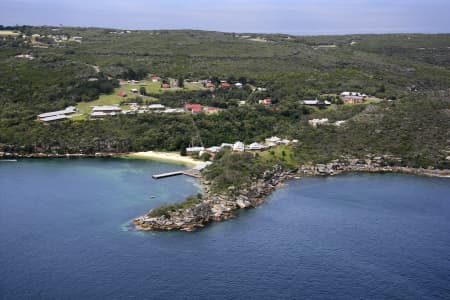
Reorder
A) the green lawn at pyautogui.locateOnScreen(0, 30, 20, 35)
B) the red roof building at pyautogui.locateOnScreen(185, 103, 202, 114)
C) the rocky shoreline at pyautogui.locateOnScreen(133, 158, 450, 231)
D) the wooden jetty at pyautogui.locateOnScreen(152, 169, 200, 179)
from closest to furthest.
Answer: the rocky shoreline at pyautogui.locateOnScreen(133, 158, 450, 231)
the wooden jetty at pyautogui.locateOnScreen(152, 169, 200, 179)
the red roof building at pyautogui.locateOnScreen(185, 103, 202, 114)
the green lawn at pyautogui.locateOnScreen(0, 30, 20, 35)

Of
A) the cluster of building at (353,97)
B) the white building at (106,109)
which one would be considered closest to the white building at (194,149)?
the white building at (106,109)

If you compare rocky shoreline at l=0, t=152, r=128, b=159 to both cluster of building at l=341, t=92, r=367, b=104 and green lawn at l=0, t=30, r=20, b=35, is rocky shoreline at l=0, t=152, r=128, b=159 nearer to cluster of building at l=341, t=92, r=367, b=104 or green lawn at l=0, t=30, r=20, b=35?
cluster of building at l=341, t=92, r=367, b=104

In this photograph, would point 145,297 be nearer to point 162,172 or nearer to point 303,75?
point 162,172

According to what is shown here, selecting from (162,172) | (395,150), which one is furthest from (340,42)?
(162,172)

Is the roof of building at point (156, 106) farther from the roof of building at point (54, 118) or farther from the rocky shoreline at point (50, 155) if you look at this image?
Result: the rocky shoreline at point (50, 155)

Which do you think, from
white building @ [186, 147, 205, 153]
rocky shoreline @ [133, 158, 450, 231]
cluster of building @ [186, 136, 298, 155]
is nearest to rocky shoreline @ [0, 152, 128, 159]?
Result: white building @ [186, 147, 205, 153]

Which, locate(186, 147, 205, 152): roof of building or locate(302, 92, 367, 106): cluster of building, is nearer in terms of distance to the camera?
locate(186, 147, 205, 152): roof of building

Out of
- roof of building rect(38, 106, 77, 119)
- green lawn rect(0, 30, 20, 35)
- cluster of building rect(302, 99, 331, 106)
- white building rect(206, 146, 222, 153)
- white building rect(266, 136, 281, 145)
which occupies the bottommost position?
white building rect(206, 146, 222, 153)

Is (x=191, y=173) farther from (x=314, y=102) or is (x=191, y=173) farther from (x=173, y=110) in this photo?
(x=314, y=102)

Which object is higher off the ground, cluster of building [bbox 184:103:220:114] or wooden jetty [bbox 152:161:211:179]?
cluster of building [bbox 184:103:220:114]
